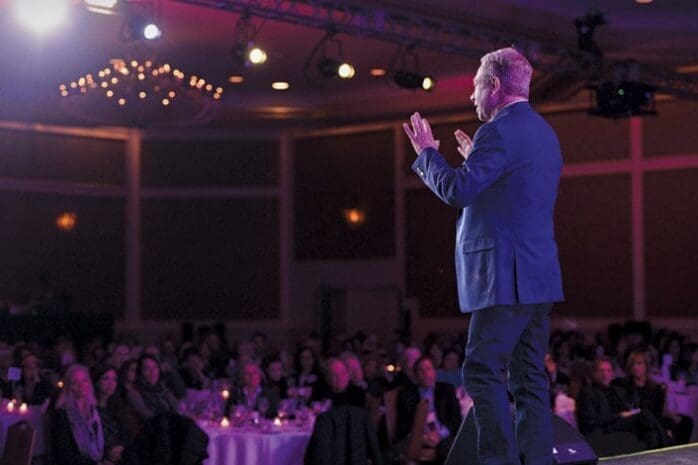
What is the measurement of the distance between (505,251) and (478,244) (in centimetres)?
7

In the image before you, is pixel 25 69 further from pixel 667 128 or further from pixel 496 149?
pixel 496 149

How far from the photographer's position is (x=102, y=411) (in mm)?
7062

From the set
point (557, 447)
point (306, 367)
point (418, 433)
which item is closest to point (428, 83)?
point (306, 367)

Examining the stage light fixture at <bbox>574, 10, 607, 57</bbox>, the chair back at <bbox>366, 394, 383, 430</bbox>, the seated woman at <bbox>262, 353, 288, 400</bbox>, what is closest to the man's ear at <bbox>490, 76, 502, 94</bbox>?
the chair back at <bbox>366, 394, 383, 430</bbox>

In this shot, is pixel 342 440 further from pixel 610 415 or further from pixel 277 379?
pixel 277 379

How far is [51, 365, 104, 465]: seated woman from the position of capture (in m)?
6.62

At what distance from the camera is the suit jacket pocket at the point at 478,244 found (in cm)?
275

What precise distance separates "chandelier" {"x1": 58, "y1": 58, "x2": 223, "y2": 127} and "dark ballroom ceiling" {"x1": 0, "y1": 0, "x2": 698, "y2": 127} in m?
0.32

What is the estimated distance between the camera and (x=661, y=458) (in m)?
3.63

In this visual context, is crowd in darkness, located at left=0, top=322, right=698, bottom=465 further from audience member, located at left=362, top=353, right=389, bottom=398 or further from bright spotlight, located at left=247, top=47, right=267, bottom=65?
bright spotlight, located at left=247, top=47, right=267, bottom=65

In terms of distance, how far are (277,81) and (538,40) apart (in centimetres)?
474

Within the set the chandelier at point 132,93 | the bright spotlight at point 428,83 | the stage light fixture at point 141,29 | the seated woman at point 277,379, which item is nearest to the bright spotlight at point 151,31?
the stage light fixture at point 141,29

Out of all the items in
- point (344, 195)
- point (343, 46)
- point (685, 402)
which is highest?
point (343, 46)

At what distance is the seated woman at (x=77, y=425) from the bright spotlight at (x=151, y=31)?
121 inches
